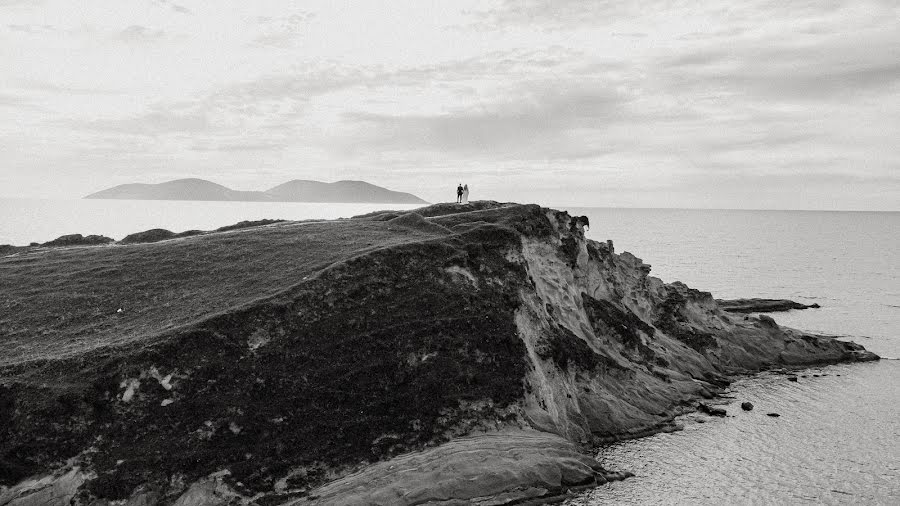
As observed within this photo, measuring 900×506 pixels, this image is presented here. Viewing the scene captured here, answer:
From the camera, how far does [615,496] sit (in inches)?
1152

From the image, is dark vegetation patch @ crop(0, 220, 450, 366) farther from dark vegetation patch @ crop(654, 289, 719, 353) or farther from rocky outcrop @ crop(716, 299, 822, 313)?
rocky outcrop @ crop(716, 299, 822, 313)

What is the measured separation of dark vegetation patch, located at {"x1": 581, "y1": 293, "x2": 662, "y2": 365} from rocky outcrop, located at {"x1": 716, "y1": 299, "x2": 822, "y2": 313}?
35.9m

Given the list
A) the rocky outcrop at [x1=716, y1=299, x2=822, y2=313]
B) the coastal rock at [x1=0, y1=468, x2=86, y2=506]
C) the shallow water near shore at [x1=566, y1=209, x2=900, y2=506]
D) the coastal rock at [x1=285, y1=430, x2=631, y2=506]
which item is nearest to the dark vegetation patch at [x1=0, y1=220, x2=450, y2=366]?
the coastal rock at [x1=0, y1=468, x2=86, y2=506]

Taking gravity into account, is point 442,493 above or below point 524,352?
below

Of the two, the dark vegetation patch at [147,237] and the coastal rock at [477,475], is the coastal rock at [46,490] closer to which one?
the coastal rock at [477,475]

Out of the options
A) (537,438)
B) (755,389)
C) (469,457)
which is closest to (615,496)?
(537,438)

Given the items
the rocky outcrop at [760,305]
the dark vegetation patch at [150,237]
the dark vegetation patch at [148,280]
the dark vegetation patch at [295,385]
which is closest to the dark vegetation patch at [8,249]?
the dark vegetation patch at [148,280]

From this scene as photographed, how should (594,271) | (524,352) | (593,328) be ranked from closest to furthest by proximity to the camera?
(524,352), (593,328), (594,271)

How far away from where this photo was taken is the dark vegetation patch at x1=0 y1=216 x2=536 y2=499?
86.3 feet

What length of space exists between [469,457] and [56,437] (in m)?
19.3

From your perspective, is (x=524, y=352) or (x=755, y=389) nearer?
(x=524, y=352)

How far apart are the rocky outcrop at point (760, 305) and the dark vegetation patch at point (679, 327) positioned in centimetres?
2521

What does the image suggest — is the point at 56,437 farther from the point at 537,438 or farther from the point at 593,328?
the point at 593,328

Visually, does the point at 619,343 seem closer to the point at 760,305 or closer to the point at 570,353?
the point at 570,353
